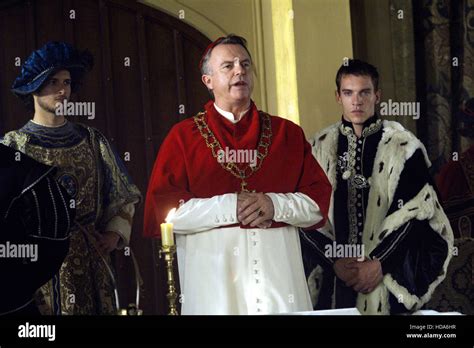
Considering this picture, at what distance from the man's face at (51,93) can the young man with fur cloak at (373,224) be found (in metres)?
1.13

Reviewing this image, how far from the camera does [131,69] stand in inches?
270

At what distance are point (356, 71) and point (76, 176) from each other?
135cm

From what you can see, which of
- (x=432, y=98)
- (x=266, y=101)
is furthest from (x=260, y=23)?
(x=432, y=98)

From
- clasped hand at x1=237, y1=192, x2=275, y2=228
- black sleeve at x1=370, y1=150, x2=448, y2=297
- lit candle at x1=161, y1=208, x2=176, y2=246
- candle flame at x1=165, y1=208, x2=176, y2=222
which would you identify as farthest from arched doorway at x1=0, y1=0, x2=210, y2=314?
black sleeve at x1=370, y1=150, x2=448, y2=297

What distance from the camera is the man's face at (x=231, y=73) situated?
6480mm

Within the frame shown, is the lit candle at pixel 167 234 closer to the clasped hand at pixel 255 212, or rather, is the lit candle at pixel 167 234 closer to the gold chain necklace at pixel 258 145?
the clasped hand at pixel 255 212

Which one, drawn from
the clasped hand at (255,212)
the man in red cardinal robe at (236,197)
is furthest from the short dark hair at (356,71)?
the clasped hand at (255,212)

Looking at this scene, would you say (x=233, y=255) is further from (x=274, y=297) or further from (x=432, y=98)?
(x=432, y=98)

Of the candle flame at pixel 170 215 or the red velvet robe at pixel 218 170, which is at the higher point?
the red velvet robe at pixel 218 170

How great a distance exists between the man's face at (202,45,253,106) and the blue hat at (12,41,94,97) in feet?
1.90

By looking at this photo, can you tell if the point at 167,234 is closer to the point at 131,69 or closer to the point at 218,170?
the point at 218,170

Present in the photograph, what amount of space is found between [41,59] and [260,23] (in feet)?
3.39

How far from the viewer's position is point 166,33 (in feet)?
22.9

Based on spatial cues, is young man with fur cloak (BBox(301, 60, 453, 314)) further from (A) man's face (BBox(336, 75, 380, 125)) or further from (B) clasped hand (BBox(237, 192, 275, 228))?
(B) clasped hand (BBox(237, 192, 275, 228))
